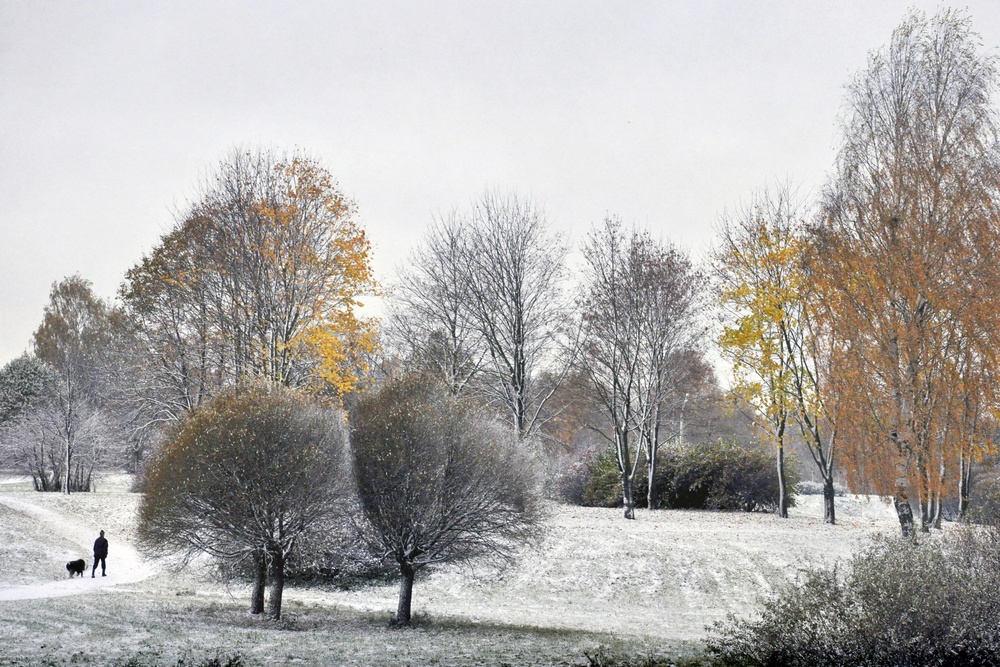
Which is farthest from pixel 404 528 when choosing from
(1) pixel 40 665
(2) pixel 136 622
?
(1) pixel 40 665

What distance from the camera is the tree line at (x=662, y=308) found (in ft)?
60.4

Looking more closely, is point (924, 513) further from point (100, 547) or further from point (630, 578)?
point (100, 547)

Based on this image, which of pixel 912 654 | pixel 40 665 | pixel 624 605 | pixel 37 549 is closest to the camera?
pixel 40 665

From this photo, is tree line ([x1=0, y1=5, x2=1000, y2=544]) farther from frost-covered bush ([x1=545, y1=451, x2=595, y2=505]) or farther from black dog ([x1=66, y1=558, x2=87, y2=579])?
black dog ([x1=66, y1=558, x2=87, y2=579])

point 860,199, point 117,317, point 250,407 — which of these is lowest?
point 250,407

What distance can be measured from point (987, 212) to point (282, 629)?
61.4ft

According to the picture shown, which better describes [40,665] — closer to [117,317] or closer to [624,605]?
[624,605]

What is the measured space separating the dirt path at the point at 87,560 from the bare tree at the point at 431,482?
7.17m

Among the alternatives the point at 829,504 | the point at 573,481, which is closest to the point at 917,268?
the point at 829,504

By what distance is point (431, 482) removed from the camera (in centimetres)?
1487

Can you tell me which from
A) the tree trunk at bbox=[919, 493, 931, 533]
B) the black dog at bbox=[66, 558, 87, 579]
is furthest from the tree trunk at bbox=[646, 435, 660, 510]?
the black dog at bbox=[66, 558, 87, 579]

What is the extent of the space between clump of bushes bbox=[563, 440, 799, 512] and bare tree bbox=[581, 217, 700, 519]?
1.00 metres

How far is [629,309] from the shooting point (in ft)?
88.1

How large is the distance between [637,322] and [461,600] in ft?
40.5
